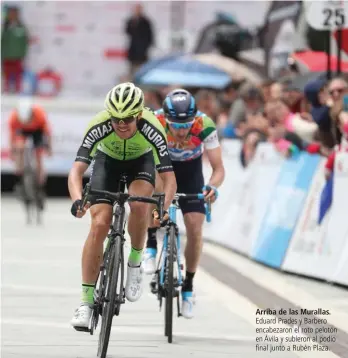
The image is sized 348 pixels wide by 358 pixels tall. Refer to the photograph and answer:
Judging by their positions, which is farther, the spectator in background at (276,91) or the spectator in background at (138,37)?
the spectator in background at (138,37)

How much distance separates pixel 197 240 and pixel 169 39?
22.1 metres

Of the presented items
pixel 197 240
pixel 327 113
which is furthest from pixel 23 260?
pixel 197 240

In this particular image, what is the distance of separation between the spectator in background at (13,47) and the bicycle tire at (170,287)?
21816 millimetres

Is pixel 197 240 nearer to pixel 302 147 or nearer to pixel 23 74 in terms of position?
pixel 302 147

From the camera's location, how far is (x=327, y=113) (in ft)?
49.8

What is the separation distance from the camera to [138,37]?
32531 millimetres

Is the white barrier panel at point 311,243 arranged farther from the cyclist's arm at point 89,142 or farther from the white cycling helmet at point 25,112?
the white cycling helmet at point 25,112

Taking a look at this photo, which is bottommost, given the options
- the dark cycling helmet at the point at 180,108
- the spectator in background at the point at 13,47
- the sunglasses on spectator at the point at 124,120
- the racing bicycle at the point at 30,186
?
the racing bicycle at the point at 30,186

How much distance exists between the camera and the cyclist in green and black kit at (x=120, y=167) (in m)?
9.37

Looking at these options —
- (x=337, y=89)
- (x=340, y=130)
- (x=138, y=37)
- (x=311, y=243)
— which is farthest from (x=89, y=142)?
(x=138, y=37)

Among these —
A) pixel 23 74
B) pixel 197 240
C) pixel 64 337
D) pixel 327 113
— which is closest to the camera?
pixel 64 337


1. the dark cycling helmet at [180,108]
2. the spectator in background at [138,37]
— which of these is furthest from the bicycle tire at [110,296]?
the spectator in background at [138,37]

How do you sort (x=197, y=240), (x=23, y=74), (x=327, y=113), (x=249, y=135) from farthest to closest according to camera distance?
(x=23, y=74) → (x=249, y=135) → (x=327, y=113) → (x=197, y=240)

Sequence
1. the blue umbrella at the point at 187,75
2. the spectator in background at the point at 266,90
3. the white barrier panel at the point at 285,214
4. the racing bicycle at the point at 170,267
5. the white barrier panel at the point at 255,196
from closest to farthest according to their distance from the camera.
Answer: the racing bicycle at the point at 170,267
the white barrier panel at the point at 285,214
the white barrier panel at the point at 255,196
the spectator in background at the point at 266,90
the blue umbrella at the point at 187,75
